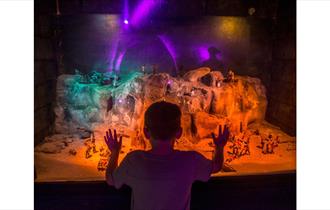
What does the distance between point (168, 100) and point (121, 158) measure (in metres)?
0.73

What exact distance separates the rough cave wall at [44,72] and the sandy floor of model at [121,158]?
18cm

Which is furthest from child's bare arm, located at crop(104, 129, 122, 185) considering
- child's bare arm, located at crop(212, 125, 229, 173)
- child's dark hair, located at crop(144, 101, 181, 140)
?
child's bare arm, located at crop(212, 125, 229, 173)

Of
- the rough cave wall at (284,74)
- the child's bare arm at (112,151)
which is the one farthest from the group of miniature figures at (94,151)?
the rough cave wall at (284,74)

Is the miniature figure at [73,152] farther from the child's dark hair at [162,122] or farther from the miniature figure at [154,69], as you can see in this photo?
the child's dark hair at [162,122]

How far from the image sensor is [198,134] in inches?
135

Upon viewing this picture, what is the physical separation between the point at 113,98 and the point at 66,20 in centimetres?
82

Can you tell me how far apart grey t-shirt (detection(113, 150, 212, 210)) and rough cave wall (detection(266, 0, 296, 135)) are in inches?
66.1

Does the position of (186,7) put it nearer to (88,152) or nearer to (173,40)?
(173,40)

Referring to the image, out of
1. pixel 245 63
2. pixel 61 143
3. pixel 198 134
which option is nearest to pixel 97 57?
pixel 61 143

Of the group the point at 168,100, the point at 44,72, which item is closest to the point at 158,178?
the point at 168,100

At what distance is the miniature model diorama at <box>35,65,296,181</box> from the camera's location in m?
3.08

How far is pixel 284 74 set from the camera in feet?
11.7

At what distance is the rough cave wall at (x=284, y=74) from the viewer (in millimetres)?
3295
